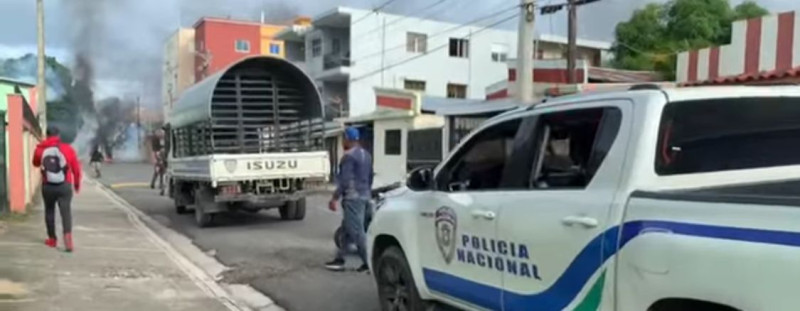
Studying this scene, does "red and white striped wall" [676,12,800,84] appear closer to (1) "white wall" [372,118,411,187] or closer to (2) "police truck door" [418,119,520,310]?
(2) "police truck door" [418,119,520,310]

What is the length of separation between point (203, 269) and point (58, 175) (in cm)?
229

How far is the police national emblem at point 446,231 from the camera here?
5.00m

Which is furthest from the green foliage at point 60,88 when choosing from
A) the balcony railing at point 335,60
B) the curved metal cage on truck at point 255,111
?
the curved metal cage on truck at point 255,111

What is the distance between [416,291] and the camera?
219 inches

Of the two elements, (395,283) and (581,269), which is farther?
(395,283)

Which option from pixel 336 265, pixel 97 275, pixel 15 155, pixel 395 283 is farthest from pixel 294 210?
pixel 395 283

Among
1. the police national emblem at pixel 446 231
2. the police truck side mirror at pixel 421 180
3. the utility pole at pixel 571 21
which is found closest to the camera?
the police national emblem at pixel 446 231

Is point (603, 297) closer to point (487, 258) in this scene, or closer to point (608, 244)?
point (608, 244)

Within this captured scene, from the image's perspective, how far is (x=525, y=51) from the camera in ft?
45.7

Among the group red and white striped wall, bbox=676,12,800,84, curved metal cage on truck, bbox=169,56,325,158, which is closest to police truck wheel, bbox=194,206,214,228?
curved metal cage on truck, bbox=169,56,325,158

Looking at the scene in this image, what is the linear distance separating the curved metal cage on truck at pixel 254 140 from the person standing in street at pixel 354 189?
16.2ft

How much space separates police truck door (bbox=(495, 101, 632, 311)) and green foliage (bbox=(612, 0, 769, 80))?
93.5 ft

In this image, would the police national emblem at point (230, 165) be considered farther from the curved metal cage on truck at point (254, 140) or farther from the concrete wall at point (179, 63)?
the concrete wall at point (179, 63)

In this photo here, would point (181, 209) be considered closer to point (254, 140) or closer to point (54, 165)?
point (254, 140)
